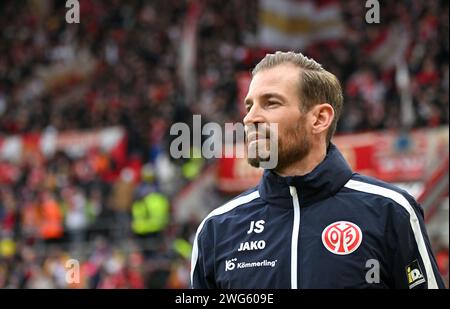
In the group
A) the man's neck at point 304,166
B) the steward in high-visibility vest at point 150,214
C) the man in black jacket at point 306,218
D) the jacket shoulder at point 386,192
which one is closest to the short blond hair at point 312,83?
the man in black jacket at point 306,218

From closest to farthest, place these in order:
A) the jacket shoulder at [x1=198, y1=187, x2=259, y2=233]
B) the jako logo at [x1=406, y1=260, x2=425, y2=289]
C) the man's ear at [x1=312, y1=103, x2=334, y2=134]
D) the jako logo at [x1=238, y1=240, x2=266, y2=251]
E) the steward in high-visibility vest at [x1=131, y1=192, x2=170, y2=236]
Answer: the jako logo at [x1=406, y1=260, x2=425, y2=289] → the jako logo at [x1=238, y1=240, x2=266, y2=251] → the man's ear at [x1=312, y1=103, x2=334, y2=134] → the jacket shoulder at [x1=198, y1=187, x2=259, y2=233] → the steward in high-visibility vest at [x1=131, y1=192, x2=170, y2=236]

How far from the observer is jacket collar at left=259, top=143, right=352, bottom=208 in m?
3.22

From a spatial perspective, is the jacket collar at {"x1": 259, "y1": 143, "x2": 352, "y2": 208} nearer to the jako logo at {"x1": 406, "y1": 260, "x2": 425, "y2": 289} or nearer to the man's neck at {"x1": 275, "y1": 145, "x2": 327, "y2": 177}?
the man's neck at {"x1": 275, "y1": 145, "x2": 327, "y2": 177}

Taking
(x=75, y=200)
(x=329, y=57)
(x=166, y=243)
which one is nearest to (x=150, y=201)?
(x=166, y=243)

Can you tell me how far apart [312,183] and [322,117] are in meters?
0.27

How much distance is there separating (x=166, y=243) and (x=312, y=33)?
295 inches

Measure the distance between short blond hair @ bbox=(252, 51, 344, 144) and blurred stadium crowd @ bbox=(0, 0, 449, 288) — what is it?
278 inches

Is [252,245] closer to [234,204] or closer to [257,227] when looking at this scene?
[257,227]

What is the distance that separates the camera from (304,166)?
3.32m

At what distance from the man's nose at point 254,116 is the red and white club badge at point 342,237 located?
0.44m

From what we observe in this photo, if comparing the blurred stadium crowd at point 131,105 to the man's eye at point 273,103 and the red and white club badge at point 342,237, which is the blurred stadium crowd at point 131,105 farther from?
the red and white club badge at point 342,237

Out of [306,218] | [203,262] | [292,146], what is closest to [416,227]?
[306,218]

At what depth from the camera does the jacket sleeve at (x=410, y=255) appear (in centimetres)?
306

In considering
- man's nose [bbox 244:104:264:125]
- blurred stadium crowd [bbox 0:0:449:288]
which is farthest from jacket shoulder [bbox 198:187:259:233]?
blurred stadium crowd [bbox 0:0:449:288]
